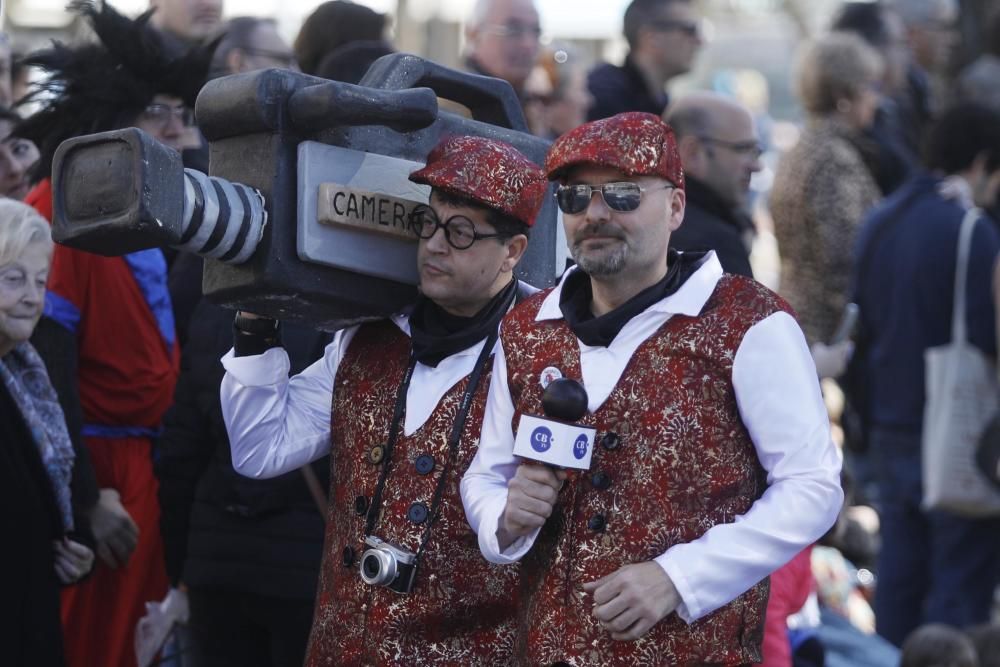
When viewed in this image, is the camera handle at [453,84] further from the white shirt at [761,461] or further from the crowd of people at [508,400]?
the white shirt at [761,461]

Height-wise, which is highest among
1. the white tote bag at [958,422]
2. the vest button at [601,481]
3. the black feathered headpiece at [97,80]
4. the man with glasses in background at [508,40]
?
the vest button at [601,481]

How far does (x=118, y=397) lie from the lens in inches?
195

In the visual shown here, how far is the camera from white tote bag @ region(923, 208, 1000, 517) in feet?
22.0

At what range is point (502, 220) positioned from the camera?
3.86m

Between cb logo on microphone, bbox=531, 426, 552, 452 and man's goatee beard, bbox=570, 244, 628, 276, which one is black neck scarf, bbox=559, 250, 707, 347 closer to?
man's goatee beard, bbox=570, 244, 628, 276

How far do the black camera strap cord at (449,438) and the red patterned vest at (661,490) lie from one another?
0.34m

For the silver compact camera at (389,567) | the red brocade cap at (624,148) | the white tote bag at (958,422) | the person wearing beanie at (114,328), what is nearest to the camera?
the red brocade cap at (624,148)

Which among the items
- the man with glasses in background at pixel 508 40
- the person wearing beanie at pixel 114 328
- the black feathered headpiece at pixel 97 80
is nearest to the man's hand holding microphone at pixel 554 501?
the person wearing beanie at pixel 114 328

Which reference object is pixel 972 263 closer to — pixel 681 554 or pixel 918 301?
pixel 918 301

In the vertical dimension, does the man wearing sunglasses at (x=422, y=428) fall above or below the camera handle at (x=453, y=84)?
below

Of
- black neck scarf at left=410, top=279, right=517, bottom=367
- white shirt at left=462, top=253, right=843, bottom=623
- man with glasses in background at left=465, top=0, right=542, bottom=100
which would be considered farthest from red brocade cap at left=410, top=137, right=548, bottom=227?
man with glasses in background at left=465, top=0, right=542, bottom=100

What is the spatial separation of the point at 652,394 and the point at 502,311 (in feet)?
2.00

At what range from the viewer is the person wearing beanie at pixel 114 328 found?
4789mm

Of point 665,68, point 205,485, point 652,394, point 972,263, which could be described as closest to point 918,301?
point 972,263
